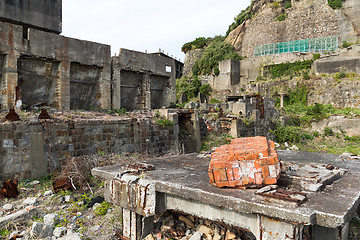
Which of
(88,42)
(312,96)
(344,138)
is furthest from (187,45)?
(88,42)

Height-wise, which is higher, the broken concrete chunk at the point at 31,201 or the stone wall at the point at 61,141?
the stone wall at the point at 61,141

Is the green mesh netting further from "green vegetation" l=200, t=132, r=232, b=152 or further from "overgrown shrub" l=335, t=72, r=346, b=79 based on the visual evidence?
"green vegetation" l=200, t=132, r=232, b=152

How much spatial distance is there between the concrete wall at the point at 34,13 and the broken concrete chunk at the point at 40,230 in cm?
927

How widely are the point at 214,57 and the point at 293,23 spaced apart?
10.6 m

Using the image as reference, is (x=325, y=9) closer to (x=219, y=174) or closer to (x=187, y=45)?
(x=187, y=45)

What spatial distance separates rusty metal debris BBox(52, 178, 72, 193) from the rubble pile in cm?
267

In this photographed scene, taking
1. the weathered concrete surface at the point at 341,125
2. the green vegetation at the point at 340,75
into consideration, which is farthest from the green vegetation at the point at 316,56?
the weathered concrete surface at the point at 341,125

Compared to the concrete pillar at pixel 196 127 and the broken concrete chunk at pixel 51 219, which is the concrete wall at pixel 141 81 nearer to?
the concrete pillar at pixel 196 127

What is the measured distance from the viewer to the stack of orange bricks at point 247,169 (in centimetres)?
320

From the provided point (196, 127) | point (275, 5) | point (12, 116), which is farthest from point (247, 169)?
point (275, 5)

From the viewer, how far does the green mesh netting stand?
27.8 metres

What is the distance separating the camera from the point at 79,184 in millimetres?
6105

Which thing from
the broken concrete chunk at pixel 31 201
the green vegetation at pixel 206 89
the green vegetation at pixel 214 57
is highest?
the green vegetation at pixel 214 57

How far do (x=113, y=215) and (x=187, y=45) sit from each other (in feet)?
133
